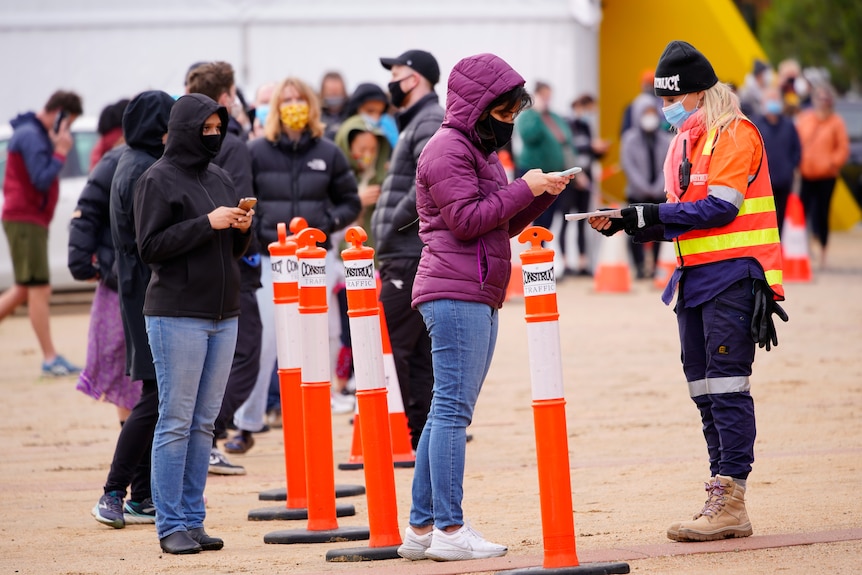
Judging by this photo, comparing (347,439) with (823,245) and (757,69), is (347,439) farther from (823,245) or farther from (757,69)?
(757,69)

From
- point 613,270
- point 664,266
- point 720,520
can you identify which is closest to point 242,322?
point 720,520

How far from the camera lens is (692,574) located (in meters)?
5.37

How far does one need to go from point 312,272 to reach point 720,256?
1715mm

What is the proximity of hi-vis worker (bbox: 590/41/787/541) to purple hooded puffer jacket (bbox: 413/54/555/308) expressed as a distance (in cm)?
47

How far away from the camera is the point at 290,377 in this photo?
22.6 feet

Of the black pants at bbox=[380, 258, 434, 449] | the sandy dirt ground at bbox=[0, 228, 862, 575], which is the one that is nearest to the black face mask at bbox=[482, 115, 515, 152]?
the sandy dirt ground at bbox=[0, 228, 862, 575]

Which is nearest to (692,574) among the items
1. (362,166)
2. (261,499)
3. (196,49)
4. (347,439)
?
(261,499)

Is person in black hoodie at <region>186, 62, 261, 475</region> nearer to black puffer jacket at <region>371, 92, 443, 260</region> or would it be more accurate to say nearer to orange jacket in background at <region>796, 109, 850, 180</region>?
black puffer jacket at <region>371, 92, 443, 260</region>

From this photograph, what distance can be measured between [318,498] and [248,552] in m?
0.38

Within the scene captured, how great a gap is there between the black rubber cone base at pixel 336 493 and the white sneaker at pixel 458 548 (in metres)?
1.85

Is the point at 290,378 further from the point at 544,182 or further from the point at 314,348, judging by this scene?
the point at 544,182

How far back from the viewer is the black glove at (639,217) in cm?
592

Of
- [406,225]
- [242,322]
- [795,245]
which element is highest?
[406,225]

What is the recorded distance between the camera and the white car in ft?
53.0
